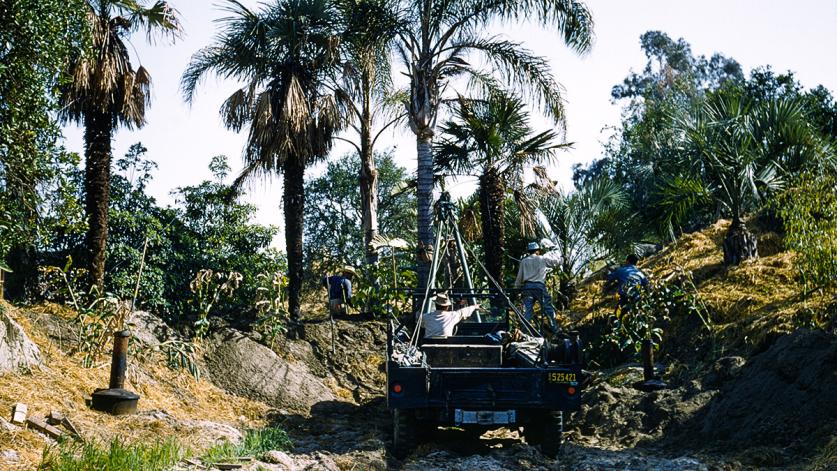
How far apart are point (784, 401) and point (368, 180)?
14996mm

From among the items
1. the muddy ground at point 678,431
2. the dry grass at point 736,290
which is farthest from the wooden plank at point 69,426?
the dry grass at point 736,290

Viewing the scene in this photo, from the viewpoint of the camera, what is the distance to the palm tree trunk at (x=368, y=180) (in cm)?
2245

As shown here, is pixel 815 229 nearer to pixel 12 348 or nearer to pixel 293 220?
pixel 12 348

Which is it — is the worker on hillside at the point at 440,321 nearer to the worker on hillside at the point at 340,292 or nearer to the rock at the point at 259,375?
the rock at the point at 259,375

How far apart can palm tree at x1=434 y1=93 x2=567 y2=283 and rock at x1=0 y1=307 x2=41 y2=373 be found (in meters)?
10.3

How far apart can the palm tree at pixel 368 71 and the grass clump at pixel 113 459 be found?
40.0 ft

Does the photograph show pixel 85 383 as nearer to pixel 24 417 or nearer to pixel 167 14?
pixel 24 417

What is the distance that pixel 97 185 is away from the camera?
54.5ft

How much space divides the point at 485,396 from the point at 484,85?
38.3 feet

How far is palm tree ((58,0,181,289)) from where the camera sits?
642 inches

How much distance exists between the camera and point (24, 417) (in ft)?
28.3

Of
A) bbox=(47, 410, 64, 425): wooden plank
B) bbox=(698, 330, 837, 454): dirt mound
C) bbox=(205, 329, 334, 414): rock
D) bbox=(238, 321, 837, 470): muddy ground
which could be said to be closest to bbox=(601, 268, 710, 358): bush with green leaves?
bbox=(238, 321, 837, 470): muddy ground

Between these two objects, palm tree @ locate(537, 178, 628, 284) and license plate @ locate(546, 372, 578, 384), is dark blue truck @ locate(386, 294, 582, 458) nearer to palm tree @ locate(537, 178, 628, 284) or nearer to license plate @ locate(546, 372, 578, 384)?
license plate @ locate(546, 372, 578, 384)

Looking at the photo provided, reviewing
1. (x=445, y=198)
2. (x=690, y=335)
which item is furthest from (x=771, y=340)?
(x=445, y=198)
